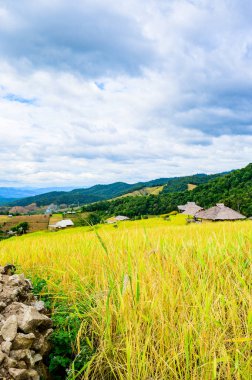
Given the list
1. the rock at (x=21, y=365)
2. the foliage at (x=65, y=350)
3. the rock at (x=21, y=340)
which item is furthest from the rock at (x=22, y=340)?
the foliage at (x=65, y=350)

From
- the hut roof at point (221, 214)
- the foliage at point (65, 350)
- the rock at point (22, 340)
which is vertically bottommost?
the hut roof at point (221, 214)

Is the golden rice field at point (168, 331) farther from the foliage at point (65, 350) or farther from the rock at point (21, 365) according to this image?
the rock at point (21, 365)

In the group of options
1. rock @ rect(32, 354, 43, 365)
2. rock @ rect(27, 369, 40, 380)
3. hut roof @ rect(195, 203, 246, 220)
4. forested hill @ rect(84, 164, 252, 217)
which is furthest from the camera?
forested hill @ rect(84, 164, 252, 217)

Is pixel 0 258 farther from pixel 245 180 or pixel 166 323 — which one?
pixel 245 180

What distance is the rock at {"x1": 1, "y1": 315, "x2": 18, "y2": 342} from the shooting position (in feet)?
6.89

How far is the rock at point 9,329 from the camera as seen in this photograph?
6.89 ft

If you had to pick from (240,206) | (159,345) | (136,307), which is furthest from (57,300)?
(240,206)

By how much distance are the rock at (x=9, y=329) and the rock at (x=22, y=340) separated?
0.03 metres

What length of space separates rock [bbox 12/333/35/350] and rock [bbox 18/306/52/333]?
0.29ft

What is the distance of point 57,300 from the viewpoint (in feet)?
11.1

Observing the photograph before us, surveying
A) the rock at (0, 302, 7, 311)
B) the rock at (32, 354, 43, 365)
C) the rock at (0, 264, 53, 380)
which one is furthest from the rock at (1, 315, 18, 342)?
the rock at (0, 302, 7, 311)

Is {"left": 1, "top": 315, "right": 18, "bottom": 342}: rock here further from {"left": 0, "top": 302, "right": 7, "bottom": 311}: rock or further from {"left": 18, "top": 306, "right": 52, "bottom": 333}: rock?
{"left": 0, "top": 302, "right": 7, "bottom": 311}: rock

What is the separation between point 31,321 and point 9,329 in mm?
166

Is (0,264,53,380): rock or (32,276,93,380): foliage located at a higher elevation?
(0,264,53,380): rock
